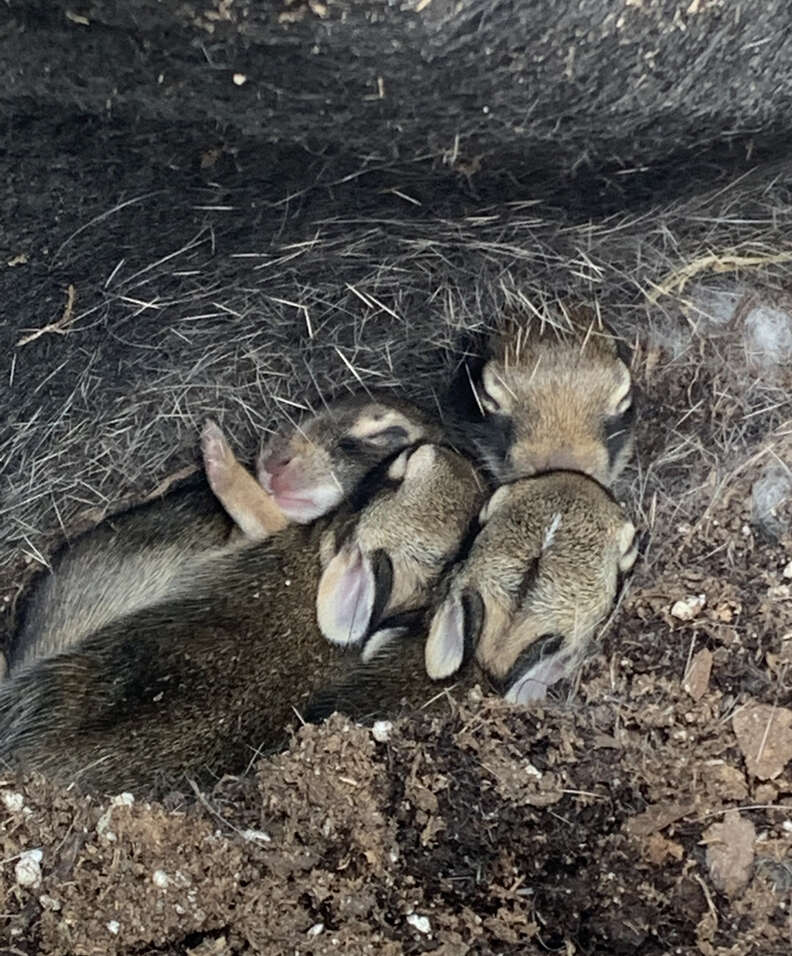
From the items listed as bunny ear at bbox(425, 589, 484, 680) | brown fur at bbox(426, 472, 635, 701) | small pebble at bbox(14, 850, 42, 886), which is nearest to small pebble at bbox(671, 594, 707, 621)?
brown fur at bbox(426, 472, 635, 701)

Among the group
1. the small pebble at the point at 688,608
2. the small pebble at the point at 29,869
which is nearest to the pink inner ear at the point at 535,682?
the small pebble at the point at 688,608

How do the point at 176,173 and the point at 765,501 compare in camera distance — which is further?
the point at 765,501

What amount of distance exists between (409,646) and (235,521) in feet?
1.83

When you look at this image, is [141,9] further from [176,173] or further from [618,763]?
[618,763]

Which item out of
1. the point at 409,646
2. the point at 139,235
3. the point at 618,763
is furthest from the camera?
the point at 409,646

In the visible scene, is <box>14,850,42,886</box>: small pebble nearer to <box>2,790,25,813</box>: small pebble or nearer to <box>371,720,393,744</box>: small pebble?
<box>2,790,25,813</box>: small pebble

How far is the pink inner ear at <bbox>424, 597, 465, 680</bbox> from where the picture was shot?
261 cm

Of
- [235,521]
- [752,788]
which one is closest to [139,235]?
[235,521]

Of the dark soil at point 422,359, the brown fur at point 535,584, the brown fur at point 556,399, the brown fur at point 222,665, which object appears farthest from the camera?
the brown fur at point 556,399

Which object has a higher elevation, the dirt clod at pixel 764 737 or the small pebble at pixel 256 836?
the small pebble at pixel 256 836

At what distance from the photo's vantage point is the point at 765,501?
2725 millimetres

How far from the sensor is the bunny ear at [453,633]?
261cm

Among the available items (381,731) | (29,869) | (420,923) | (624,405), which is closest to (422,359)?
(624,405)

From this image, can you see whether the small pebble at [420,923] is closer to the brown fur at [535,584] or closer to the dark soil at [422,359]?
the dark soil at [422,359]
